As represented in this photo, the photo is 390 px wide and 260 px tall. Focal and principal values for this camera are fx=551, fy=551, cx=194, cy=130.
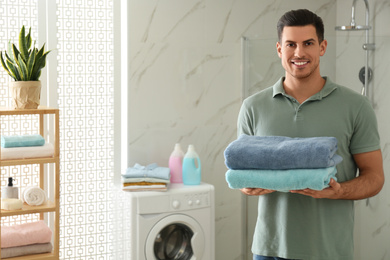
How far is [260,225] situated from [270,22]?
7.43 ft

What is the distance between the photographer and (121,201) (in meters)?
3.35

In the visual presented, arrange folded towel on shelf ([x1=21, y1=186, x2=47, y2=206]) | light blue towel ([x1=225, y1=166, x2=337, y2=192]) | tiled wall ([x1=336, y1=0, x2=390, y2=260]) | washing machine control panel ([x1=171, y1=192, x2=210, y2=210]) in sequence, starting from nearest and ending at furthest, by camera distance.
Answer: light blue towel ([x1=225, y1=166, x2=337, y2=192]) → folded towel on shelf ([x1=21, y1=186, x2=47, y2=206]) → tiled wall ([x1=336, y1=0, x2=390, y2=260]) → washing machine control panel ([x1=171, y1=192, x2=210, y2=210])

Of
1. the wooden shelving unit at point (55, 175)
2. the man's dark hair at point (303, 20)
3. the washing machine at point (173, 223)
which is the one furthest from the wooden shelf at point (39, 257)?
the man's dark hair at point (303, 20)

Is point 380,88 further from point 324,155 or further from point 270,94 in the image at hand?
point 324,155

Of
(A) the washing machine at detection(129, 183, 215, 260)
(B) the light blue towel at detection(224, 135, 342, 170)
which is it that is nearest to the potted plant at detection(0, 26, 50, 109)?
(A) the washing machine at detection(129, 183, 215, 260)

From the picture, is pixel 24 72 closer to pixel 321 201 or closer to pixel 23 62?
pixel 23 62

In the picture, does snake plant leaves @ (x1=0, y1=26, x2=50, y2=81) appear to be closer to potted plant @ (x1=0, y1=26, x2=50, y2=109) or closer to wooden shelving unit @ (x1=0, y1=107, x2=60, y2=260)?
potted plant @ (x1=0, y1=26, x2=50, y2=109)

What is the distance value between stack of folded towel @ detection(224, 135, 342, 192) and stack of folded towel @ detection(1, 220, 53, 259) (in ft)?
5.09

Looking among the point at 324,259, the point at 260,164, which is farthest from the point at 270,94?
the point at 324,259

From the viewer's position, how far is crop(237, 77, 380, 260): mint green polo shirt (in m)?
1.89

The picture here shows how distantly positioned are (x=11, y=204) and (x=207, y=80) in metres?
1.54

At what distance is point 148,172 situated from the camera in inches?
129

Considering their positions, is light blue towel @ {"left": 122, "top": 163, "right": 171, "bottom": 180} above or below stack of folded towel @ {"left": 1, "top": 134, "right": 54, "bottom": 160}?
below

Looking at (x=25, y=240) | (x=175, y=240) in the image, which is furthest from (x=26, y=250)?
(x=175, y=240)
